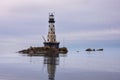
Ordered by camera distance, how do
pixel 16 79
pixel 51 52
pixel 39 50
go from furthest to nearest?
pixel 39 50, pixel 51 52, pixel 16 79

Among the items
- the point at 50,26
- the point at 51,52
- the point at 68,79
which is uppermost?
the point at 50,26

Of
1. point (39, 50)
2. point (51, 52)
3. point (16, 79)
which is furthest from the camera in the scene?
point (39, 50)

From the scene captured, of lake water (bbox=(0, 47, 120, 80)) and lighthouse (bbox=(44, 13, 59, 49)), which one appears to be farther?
lighthouse (bbox=(44, 13, 59, 49))

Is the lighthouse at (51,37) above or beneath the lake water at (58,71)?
above

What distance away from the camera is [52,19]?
14350 centimetres

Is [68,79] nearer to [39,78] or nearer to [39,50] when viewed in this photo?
[39,78]

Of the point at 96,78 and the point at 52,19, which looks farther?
the point at 52,19

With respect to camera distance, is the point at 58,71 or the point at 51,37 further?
the point at 51,37

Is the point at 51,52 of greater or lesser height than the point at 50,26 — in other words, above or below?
below

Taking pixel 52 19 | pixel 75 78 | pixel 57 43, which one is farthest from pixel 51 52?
pixel 75 78

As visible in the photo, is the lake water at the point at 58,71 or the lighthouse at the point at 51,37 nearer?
the lake water at the point at 58,71

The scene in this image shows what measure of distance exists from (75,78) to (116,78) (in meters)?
5.30

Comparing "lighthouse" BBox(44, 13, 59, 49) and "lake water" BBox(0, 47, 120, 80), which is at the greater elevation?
"lighthouse" BBox(44, 13, 59, 49)

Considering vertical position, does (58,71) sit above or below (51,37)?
below
